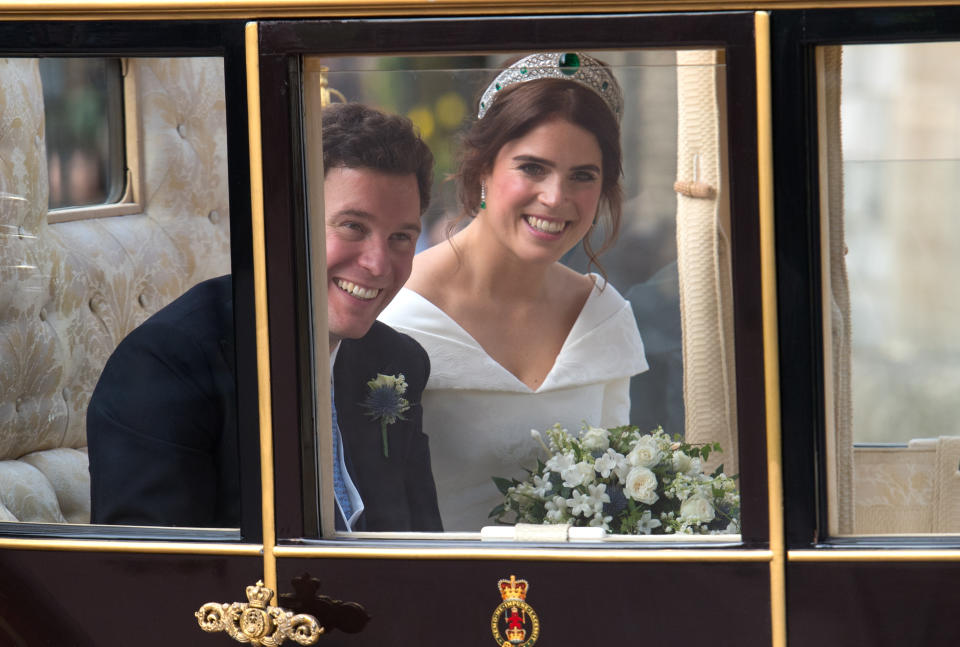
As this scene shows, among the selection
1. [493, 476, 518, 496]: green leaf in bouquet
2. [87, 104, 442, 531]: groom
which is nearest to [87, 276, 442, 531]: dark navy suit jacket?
[87, 104, 442, 531]: groom

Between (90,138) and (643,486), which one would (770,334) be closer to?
(643,486)

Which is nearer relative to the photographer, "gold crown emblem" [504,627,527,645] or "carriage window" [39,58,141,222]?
"gold crown emblem" [504,627,527,645]

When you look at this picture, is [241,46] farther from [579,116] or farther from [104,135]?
[104,135]

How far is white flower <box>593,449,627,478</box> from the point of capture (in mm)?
1870

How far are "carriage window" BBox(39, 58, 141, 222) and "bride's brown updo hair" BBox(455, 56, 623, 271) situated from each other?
764 mm

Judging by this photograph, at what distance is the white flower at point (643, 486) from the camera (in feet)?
6.07

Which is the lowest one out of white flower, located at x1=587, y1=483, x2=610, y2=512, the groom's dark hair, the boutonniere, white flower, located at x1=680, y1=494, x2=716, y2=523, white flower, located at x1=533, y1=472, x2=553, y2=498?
white flower, located at x1=680, y1=494, x2=716, y2=523

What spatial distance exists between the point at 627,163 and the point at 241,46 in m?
0.68

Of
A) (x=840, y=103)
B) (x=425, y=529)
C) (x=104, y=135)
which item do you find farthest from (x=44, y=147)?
(x=840, y=103)

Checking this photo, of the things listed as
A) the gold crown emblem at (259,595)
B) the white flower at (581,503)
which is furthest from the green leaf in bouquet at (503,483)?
the gold crown emblem at (259,595)

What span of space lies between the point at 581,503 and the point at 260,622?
1.96ft

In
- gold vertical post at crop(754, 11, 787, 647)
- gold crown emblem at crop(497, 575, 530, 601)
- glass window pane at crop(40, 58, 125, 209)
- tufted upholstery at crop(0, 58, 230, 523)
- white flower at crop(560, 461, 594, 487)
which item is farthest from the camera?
glass window pane at crop(40, 58, 125, 209)

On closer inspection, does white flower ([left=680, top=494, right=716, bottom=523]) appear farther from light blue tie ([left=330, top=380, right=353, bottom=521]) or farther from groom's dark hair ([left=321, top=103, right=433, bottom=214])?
groom's dark hair ([left=321, top=103, right=433, bottom=214])

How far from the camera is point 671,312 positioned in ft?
5.93
